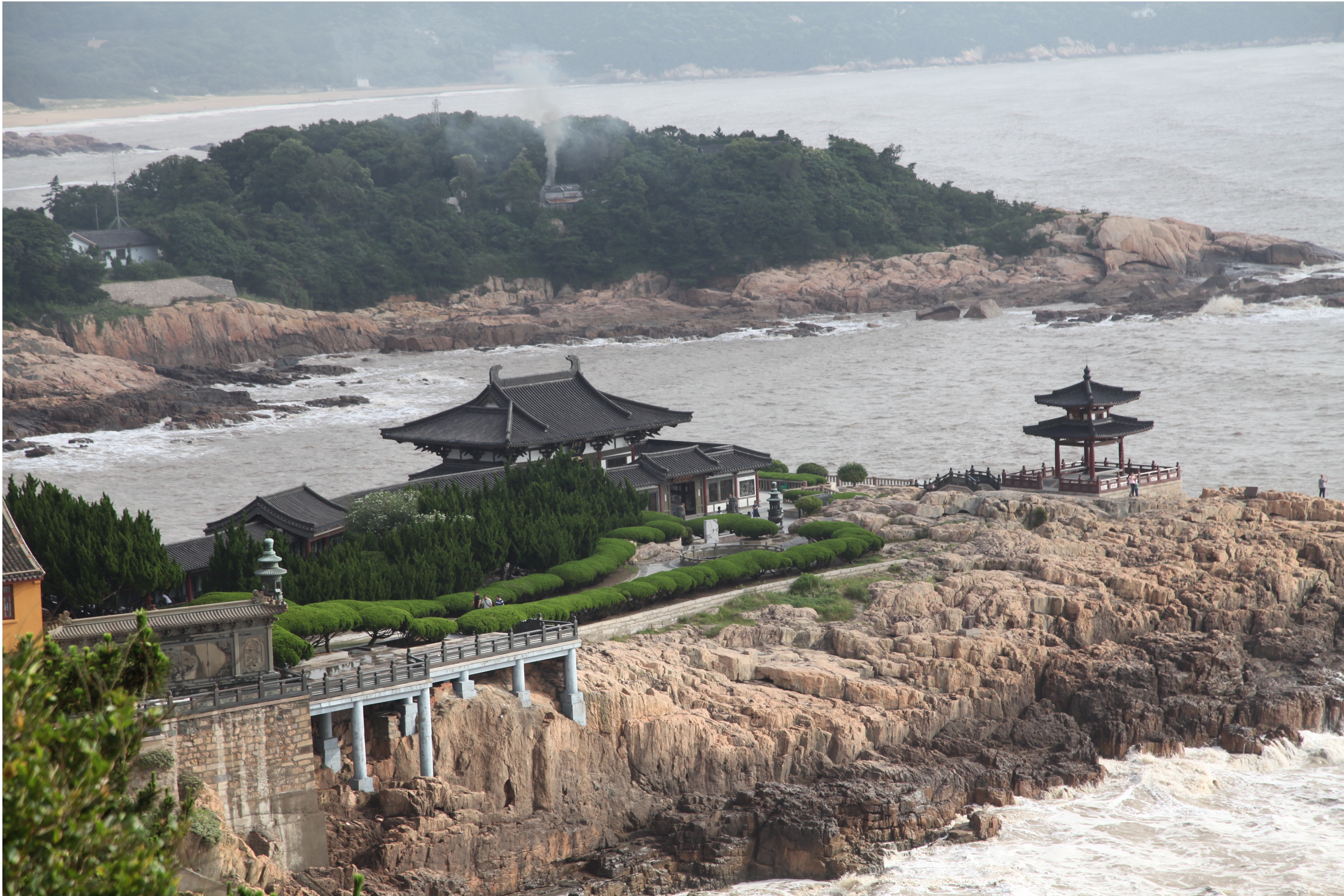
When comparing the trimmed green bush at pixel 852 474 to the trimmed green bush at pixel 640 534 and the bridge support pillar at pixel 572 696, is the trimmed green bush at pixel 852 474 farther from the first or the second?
the bridge support pillar at pixel 572 696

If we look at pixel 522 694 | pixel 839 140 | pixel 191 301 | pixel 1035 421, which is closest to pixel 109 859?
pixel 522 694

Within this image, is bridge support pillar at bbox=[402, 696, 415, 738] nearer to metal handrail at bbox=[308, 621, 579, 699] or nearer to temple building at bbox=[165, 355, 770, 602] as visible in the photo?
metal handrail at bbox=[308, 621, 579, 699]

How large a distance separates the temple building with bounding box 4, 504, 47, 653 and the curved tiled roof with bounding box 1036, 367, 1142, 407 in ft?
102

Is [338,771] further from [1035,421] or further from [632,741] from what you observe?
[1035,421]

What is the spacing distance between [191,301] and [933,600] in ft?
250

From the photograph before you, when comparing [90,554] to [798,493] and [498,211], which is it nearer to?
[798,493]

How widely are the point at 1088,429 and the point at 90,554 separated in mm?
30325

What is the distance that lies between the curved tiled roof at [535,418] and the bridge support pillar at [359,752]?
1803cm

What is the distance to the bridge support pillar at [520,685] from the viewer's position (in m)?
30.8

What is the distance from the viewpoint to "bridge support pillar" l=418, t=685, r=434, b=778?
29.0 metres

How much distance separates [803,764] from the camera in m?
32.1

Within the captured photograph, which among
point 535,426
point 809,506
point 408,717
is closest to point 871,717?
point 408,717

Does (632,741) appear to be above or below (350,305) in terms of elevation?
below

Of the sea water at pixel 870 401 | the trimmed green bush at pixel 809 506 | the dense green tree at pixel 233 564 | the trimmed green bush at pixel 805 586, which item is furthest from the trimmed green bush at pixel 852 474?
the dense green tree at pixel 233 564
